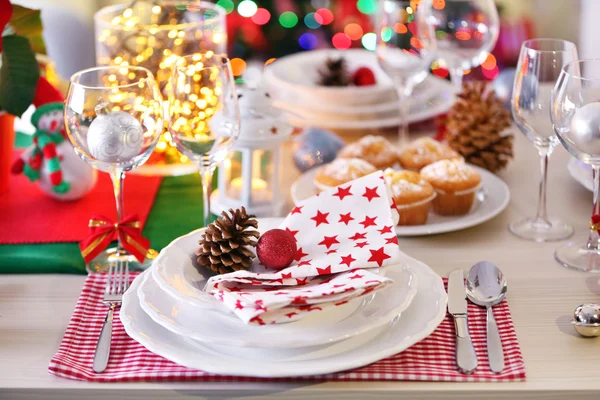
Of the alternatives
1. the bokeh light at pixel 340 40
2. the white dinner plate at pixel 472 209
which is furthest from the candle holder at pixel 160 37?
the bokeh light at pixel 340 40

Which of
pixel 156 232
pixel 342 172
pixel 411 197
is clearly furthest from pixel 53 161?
pixel 411 197

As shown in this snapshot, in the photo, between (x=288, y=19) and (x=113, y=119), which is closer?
(x=113, y=119)

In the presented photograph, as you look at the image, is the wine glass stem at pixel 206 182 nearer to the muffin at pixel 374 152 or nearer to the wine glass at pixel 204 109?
the wine glass at pixel 204 109

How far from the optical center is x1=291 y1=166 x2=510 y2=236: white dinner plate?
1.01 m

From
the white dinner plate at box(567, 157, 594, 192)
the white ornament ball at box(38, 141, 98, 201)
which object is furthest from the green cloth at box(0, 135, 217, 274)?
the white dinner plate at box(567, 157, 594, 192)

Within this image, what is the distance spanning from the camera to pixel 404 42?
1304 mm

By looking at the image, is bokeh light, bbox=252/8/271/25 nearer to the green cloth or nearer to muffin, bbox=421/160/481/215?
the green cloth

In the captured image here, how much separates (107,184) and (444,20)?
706 mm

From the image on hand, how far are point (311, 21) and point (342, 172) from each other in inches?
94.7

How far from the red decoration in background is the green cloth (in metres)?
0.26

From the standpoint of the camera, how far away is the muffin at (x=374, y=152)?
118cm

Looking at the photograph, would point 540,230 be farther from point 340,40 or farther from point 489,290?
point 340,40

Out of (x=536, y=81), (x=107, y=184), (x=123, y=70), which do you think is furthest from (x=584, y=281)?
(x=107, y=184)

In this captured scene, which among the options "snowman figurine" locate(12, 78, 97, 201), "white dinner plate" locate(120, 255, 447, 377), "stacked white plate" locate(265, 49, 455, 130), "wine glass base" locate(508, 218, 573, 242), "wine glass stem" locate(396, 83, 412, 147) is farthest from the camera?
"stacked white plate" locate(265, 49, 455, 130)
